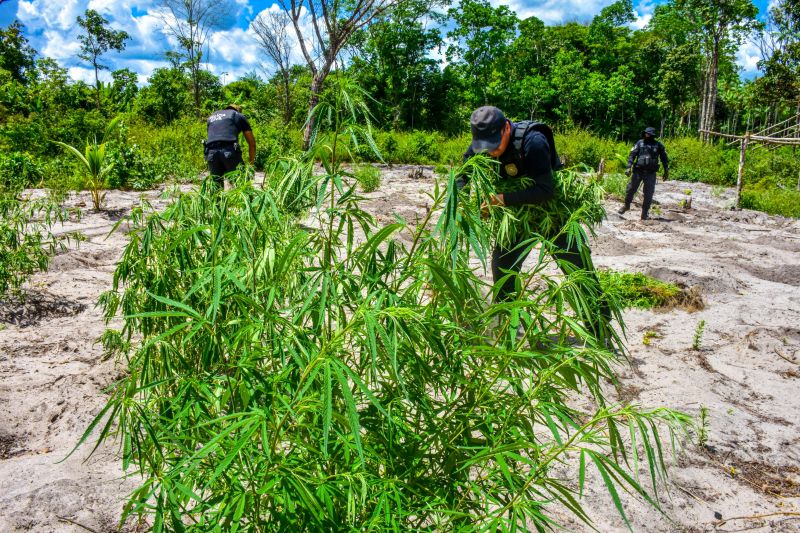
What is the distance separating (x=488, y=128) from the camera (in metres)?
2.83

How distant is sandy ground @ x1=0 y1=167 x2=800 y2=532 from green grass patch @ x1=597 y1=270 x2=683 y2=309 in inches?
5.3

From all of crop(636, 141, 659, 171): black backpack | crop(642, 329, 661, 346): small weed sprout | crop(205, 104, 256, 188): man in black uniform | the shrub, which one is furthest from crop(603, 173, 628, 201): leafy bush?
crop(205, 104, 256, 188): man in black uniform

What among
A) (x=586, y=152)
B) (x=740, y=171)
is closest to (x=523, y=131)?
(x=740, y=171)

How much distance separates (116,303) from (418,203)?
22.7 ft

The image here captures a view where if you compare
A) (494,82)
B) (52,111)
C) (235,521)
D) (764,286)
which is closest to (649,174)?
(764,286)

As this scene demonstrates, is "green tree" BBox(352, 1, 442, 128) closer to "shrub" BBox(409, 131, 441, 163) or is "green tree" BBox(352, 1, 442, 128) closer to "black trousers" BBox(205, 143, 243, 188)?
"shrub" BBox(409, 131, 441, 163)

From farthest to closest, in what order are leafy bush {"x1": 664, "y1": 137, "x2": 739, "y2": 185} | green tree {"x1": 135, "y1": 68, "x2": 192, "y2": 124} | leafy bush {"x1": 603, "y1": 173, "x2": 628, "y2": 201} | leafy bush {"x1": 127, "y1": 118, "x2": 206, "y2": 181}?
green tree {"x1": 135, "y1": 68, "x2": 192, "y2": 124}
leafy bush {"x1": 664, "y1": 137, "x2": 739, "y2": 185}
leafy bush {"x1": 603, "y1": 173, "x2": 628, "y2": 201}
leafy bush {"x1": 127, "y1": 118, "x2": 206, "y2": 181}

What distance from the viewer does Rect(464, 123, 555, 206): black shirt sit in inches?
113

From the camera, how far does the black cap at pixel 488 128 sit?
284 centimetres

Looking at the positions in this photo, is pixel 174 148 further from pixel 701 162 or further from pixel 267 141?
pixel 701 162

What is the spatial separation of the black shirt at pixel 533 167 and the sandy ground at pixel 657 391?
0.78 meters

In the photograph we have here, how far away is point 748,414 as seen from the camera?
10.5 ft

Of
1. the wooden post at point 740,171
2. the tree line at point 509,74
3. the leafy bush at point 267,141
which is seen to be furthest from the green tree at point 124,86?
the wooden post at point 740,171

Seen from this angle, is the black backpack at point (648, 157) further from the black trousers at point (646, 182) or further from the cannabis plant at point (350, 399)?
the cannabis plant at point (350, 399)
